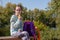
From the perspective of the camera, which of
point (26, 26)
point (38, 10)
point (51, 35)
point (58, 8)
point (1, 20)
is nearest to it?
point (26, 26)

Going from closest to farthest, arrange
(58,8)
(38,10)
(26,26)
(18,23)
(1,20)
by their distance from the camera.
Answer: (18,23)
(26,26)
(58,8)
(1,20)
(38,10)

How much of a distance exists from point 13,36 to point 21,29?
286 mm

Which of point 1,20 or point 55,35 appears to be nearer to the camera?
point 55,35

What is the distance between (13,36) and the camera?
19.0 ft

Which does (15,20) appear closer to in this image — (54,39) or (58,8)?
(54,39)

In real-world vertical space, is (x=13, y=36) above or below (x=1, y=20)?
above

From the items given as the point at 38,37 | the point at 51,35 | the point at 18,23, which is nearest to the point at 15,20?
the point at 18,23

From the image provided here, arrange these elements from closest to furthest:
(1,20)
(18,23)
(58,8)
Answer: (18,23), (58,8), (1,20)

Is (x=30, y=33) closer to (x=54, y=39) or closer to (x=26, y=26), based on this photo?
(x=26, y=26)

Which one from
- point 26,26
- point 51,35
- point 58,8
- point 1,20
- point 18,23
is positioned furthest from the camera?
point 1,20

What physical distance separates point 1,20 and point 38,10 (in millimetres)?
15434

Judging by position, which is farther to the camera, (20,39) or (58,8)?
(58,8)

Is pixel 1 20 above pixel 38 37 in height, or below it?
below

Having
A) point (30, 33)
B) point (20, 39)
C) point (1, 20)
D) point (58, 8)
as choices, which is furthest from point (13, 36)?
point (1, 20)
